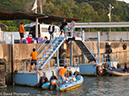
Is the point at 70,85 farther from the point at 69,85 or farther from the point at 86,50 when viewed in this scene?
the point at 86,50

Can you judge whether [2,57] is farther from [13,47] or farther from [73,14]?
[73,14]

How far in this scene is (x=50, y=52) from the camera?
22.2 metres

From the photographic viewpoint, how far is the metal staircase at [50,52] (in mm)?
20766

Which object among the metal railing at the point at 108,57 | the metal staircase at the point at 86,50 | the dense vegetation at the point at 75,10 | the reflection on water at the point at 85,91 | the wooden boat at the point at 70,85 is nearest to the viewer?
the reflection on water at the point at 85,91

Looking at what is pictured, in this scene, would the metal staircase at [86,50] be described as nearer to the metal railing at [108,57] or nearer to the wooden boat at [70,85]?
the metal railing at [108,57]

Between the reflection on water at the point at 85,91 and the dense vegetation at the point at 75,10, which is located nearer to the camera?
the reflection on water at the point at 85,91

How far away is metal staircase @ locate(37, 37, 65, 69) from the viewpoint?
20.8 m

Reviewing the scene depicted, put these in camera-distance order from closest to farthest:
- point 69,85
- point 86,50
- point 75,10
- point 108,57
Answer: point 69,85 < point 86,50 < point 108,57 < point 75,10

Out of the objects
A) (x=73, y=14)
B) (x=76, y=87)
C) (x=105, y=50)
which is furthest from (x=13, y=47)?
(x=73, y=14)

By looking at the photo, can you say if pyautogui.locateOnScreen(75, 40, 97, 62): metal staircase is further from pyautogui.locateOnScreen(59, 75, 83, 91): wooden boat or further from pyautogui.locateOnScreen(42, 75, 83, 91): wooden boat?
pyautogui.locateOnScreen(42, 75, 83, 91): wooden boat

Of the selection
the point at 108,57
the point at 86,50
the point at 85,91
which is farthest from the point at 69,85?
the point at 108,57

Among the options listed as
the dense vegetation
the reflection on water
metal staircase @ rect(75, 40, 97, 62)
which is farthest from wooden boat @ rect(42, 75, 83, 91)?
the dense vegetation

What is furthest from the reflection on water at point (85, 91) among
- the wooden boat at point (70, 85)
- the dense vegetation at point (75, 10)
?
the dense vegetation at point (75, 10)

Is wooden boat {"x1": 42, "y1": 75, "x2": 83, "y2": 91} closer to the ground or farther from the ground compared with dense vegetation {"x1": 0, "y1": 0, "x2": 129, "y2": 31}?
closer to the ground
